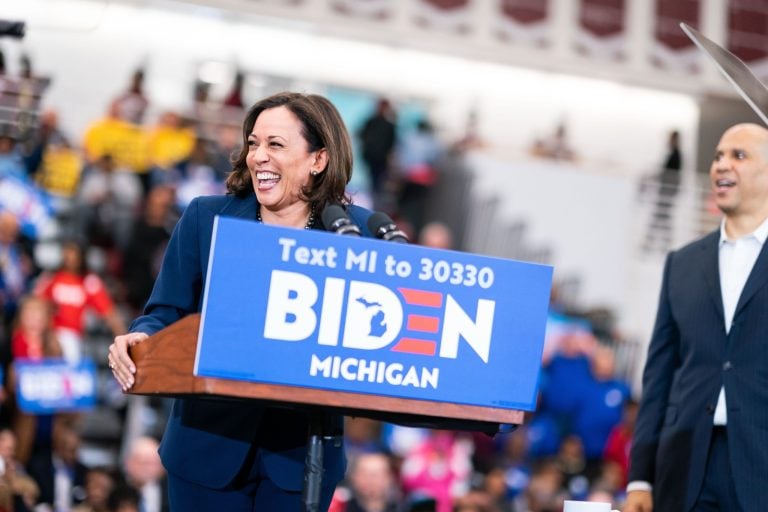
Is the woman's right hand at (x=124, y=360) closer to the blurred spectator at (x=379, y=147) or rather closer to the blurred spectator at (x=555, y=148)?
the blurred spectator at (x=379, y=147)

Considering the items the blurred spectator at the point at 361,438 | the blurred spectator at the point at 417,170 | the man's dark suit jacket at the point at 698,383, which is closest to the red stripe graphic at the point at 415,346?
the man's dark suit jacket at the point at 698,383

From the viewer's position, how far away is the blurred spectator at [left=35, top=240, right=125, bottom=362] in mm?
9453

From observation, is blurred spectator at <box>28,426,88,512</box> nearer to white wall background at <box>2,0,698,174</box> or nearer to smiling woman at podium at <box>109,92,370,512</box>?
smiling woman at podium at <box>109,92,370,512</box>

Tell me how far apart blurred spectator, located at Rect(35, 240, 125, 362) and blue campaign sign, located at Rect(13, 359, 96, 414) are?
0.99 metres

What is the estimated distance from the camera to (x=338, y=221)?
2.95 m

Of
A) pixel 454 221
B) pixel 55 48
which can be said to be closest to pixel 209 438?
pixel 454 221

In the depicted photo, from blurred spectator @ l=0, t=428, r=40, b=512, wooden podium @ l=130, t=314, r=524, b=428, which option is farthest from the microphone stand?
blurred spectator @ l=0, t=428, r=40, b=512

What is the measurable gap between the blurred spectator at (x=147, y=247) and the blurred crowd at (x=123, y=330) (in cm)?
1

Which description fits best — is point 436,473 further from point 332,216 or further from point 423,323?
point 423,323

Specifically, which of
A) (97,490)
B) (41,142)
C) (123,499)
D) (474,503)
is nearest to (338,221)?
(123,499)

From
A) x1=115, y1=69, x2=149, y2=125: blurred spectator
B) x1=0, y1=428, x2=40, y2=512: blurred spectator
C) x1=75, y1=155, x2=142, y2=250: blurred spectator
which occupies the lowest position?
x1=0, y1=428, x2=40, y2=512: blurred spectator

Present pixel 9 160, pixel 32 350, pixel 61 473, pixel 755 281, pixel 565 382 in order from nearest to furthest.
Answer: pixel 755 281, pixel 61 473, pixel 32 350, pixel 9 160, pixel 565 382

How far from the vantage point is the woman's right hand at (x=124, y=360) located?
9.49ft

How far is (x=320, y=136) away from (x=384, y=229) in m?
0.32
